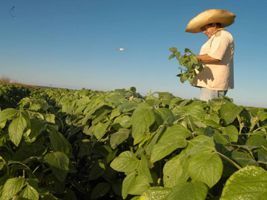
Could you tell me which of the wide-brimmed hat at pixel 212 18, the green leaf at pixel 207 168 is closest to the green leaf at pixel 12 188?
the green leaf at pixel 207 168

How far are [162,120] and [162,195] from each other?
27.8 inches

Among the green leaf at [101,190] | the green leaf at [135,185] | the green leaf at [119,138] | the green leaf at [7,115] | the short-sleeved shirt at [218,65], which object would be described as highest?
the short-sleeved shirt at [218,65]

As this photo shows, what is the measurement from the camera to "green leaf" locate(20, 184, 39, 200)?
1381mm

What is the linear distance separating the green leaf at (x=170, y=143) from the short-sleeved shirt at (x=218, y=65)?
3.45 metres

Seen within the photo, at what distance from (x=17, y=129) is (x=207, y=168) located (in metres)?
0.87

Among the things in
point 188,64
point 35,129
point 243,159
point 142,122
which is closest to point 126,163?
point 142,122

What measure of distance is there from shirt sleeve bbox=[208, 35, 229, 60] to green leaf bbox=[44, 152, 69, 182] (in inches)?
136

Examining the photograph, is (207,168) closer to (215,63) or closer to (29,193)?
(29,193)

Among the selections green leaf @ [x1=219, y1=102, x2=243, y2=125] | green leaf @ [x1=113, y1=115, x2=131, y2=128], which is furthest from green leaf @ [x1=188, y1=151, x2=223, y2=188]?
green leaf @ [x1=113, y1=115, x2=131, y2=128]

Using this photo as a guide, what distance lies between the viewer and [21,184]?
4.61 ft

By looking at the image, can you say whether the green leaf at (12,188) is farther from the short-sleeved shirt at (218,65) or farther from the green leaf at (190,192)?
the short-sleeved shirt at (218,65)

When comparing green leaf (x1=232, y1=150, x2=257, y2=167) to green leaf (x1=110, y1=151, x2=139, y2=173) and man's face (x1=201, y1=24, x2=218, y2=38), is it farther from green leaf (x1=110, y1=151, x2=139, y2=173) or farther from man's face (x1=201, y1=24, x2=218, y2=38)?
man's face (x1=201, y1=24, x2=218, y2=38)

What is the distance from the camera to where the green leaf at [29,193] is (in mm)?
1381

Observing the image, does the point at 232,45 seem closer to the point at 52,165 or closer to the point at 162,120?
the point at 162,120
